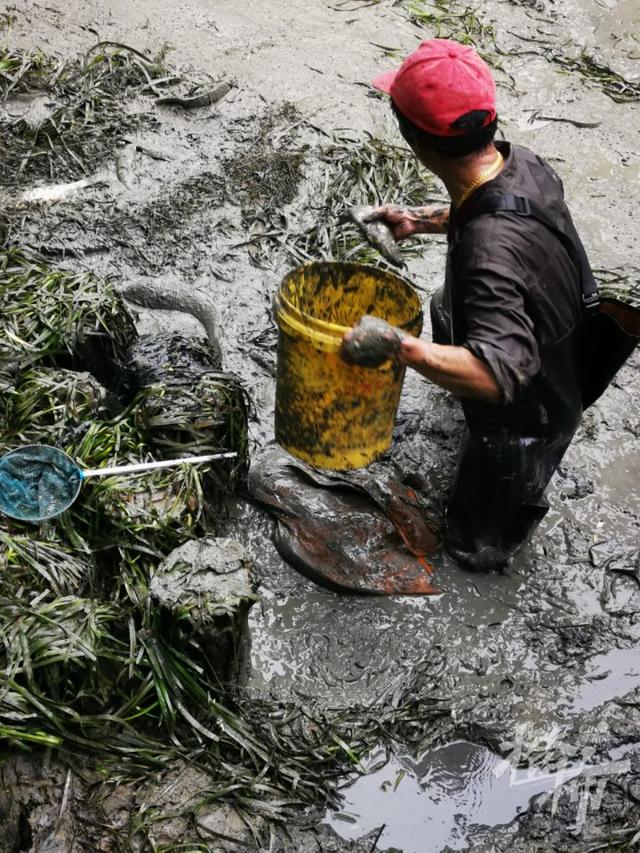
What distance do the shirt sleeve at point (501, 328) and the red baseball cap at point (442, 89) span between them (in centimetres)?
57

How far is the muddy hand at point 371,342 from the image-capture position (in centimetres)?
317

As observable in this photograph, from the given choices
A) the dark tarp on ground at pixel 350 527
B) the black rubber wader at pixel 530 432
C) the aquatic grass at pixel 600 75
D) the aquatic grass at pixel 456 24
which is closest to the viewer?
the black rubber wader at pixel 530 432

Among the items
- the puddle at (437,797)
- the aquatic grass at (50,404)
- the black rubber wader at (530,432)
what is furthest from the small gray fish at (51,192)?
the puddle at (437,797)

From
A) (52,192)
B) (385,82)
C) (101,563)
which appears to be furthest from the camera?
(52,192)

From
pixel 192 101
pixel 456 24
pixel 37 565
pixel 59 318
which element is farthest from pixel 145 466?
pixel 456 24

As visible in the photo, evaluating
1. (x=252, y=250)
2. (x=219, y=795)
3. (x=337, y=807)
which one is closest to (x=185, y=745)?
(x=219, y=795)

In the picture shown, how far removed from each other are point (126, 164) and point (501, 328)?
4022 millimetres

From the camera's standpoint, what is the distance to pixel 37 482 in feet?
12.5

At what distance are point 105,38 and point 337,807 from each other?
641cm

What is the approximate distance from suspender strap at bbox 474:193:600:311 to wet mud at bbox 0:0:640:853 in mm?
1242

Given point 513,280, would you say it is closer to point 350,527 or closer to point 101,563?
point 350,527

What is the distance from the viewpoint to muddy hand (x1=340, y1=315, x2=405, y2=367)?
3170 millimetres

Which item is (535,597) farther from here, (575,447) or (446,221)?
(446,221)

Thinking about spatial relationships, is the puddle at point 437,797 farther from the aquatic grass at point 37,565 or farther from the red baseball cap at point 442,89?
the red baseball cap at point 442,89
